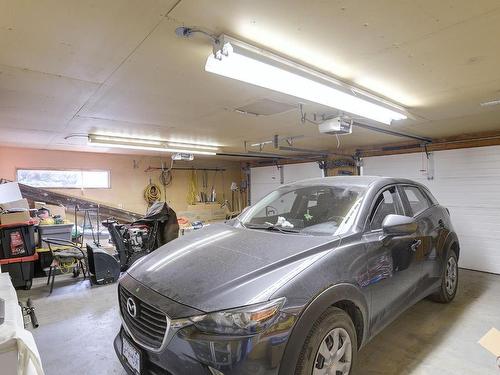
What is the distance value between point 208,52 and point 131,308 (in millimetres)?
1683

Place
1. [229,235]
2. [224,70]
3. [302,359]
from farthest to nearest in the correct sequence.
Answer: [229,235]
[224,70]
[302,359]

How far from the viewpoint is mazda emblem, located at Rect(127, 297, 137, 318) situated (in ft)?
5.51

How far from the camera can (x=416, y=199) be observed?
124 inches

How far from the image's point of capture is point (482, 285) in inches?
170

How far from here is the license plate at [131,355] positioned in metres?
1.55

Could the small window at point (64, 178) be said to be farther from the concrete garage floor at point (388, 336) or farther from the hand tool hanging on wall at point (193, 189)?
the concrete garage floor at point (388, 336)

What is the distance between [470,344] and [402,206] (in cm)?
131

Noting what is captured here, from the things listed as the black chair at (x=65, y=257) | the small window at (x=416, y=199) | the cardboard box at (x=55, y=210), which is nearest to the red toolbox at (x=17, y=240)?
the black chair at (x=65, y=257)

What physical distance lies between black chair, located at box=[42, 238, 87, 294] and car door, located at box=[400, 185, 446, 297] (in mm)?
4262

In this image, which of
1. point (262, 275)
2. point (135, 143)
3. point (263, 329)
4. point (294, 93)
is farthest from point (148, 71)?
point (135, 143)

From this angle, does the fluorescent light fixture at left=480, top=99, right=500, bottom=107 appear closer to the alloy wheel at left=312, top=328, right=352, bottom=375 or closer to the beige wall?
the alloy wheel at left=312, top=328, right=352, bottom=375

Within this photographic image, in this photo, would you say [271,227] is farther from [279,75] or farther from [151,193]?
[151,193]

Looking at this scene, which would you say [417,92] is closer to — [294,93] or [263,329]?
[294,93]

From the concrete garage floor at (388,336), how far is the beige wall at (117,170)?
139 inches
